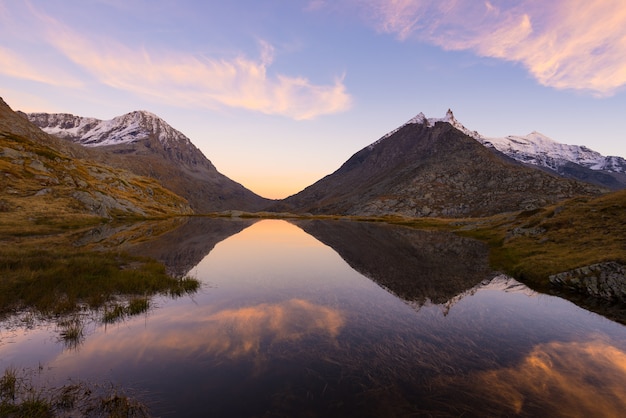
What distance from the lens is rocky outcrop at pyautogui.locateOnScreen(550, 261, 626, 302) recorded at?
1034 inches

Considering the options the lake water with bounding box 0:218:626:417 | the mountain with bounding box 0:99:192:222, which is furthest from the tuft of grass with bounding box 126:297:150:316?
the mountain with bounding box 0:99:192:222

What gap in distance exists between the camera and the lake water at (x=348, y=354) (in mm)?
12094

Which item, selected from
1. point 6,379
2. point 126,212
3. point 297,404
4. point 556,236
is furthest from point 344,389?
point 126,212

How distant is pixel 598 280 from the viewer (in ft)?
91.4

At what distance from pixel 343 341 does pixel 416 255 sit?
35.9 meters

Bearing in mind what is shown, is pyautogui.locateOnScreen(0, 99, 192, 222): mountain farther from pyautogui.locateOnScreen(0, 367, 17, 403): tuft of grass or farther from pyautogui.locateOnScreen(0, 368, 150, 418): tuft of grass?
pyautogui.locateOnScreen(0, 368, 150, 418): tuft of grass

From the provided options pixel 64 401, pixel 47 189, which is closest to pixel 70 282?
pixel 64 401

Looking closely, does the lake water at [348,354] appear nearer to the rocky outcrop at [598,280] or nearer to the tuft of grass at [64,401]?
the tuft of grass at [64,401]

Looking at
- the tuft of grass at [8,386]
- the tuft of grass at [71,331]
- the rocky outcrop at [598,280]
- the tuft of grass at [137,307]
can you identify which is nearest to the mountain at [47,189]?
the tuft of grass at [137,307]

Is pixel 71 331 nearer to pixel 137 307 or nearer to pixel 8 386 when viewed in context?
pixel 137 307

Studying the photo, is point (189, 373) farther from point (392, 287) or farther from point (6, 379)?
point (392, 287)

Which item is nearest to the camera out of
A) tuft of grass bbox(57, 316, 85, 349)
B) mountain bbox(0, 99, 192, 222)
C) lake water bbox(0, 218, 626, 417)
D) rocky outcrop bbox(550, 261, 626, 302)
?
lake water bbox(0, 218, 626, 417)

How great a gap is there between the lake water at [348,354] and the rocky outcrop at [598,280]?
3.28 m

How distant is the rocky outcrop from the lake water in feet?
10.8
